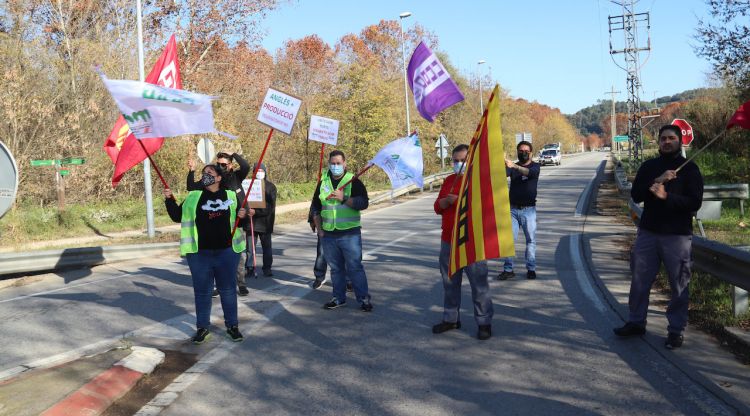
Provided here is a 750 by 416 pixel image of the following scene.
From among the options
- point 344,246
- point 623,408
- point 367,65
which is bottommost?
point 623,408

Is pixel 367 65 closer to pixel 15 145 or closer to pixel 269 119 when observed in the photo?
pixel 15 145

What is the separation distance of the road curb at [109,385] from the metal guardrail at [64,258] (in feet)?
20.1

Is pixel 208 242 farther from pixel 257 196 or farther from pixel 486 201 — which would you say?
pixel 257 196

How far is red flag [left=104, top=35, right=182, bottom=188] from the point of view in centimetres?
836

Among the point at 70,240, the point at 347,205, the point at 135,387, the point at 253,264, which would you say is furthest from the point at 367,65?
the point at 135,387

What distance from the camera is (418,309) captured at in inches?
293

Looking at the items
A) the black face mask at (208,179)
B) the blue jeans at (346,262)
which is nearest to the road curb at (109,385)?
the black face mask at (208,179)

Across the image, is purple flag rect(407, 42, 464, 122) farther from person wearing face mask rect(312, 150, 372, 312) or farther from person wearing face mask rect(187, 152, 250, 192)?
person wearing face mask rect(187, 152, 250, 192)

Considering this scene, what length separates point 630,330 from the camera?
5.96m

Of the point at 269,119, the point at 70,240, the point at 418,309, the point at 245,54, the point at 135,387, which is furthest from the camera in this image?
the point at 245,54

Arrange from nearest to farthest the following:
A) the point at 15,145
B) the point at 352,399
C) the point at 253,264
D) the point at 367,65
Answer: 1. the point at 352,399
2. the point at 253,264
3. the point at 15,145
4. the point at 367,65

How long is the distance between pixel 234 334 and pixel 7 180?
96.9 inches

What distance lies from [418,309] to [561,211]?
41.3 feet

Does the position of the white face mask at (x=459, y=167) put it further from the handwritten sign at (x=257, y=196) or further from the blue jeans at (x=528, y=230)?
the handwritten sign at (x=257, y=196)
